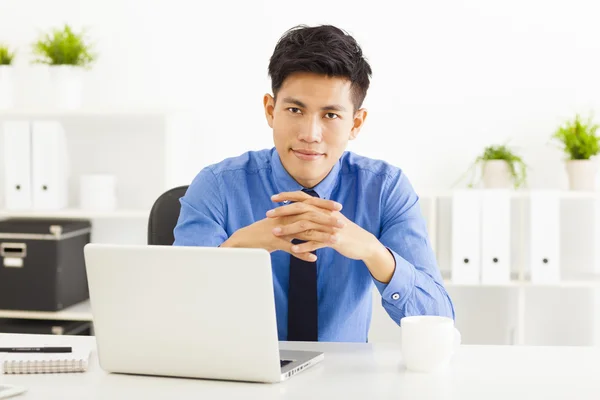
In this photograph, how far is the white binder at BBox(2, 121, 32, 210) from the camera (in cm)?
341

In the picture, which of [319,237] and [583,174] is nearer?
[319,237]

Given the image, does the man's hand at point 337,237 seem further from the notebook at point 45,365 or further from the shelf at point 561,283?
the shelf at point 561,283

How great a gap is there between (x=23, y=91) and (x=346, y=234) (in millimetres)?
2497

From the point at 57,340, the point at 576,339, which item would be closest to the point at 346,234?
the point at 57,340

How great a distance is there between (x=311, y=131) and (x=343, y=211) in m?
0.25

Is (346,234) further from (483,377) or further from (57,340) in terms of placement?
(57,340)

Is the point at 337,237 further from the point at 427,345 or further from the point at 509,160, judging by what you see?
the point at 509,160

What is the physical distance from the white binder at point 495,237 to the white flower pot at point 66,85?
5.66 feet

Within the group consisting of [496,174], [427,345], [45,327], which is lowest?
[45,327]

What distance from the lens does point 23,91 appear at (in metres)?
3.74

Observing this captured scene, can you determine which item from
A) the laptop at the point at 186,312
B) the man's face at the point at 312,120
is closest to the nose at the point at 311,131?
the man's face at the point at 312,120

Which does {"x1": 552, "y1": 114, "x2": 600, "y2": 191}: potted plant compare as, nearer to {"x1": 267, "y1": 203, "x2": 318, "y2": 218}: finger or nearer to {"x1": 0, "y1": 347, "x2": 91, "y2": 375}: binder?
{"x1": 267, "y1": 203, "x2": 318, "y2": 218}: finger

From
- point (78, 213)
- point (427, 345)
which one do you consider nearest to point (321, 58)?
point (427, 345)

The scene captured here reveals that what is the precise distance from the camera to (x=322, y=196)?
2076 millimetres
